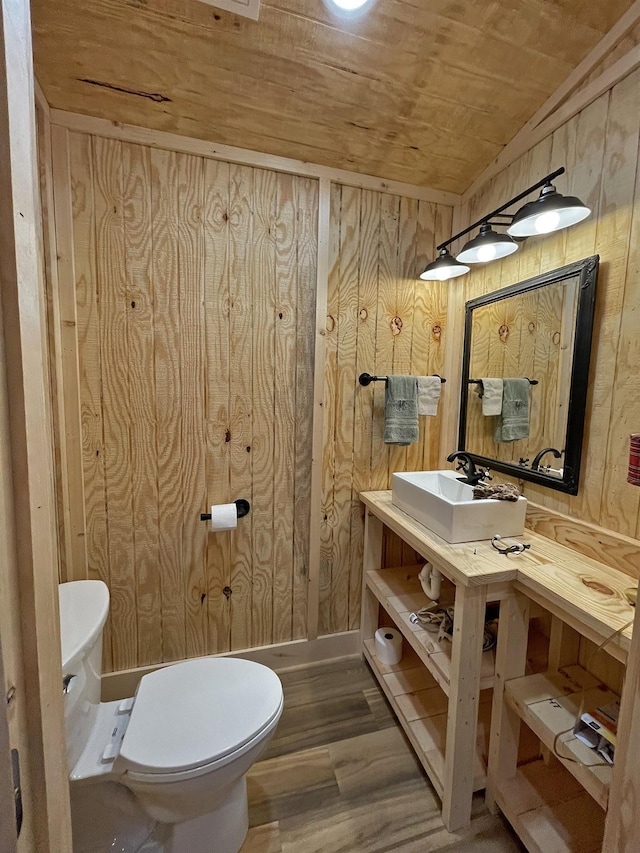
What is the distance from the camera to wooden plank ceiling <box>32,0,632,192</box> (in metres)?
1.08

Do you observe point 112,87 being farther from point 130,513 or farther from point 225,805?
point 225,805

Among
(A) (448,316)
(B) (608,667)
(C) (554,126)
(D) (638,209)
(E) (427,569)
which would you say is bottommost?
(B) (608,667)

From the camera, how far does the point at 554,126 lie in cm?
133

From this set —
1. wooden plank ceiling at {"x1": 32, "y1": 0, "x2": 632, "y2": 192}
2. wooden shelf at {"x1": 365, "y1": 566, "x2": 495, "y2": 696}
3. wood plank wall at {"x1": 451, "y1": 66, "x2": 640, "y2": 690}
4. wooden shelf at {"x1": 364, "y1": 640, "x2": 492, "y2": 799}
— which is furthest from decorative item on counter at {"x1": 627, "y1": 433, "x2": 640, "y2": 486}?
wooden plank ceiling at {"x1": 32, "y1": 0, "x2": 632, "y2": 192}

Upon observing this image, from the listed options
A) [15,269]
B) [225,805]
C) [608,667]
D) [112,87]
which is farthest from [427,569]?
[112,87]

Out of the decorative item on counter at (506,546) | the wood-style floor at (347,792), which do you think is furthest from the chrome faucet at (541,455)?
the wood-style floor at (347,792)

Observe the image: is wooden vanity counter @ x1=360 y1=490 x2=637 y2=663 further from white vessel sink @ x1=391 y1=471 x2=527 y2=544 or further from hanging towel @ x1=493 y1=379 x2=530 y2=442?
hanging towel @ x1=493 y1=379 x2=530 y2=442

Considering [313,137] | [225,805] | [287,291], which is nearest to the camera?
[225,805]

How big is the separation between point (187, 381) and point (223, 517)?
23.7 inches

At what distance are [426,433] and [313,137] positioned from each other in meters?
1.42

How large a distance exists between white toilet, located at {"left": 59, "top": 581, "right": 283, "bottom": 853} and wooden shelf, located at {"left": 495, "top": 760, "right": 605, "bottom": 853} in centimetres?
81

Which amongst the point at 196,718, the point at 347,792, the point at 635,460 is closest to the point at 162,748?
the point at 196,718

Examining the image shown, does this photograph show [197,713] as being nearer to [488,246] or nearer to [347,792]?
[347,792]

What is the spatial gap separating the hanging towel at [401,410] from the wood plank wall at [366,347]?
0.30ft
